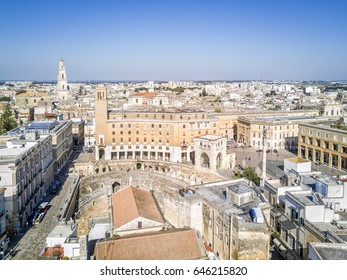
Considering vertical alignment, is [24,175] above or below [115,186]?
above

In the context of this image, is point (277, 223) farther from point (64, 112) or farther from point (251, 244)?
point (64, 112)

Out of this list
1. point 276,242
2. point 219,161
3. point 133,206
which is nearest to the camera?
point 276,242

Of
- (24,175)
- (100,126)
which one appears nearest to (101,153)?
(100,126)

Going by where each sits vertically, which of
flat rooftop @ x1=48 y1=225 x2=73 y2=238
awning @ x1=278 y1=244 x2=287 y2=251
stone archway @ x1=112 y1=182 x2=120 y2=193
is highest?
flat rooftop @ x1=48 y1=225 x2=73 y2=238

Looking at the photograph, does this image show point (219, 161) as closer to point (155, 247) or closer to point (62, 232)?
point (155, 247)

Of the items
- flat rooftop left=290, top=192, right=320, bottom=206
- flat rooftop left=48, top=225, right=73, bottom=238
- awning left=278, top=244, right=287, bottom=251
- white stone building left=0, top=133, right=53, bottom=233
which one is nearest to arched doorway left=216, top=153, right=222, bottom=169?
white stone building left=0, top=133, right=53, bottom=233

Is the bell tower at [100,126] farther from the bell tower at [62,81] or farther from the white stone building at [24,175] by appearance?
the bell tower at [62,81]

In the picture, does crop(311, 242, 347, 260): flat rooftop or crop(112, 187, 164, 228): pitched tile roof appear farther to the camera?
crop(112, 187, 164, 228): pitched tile roof

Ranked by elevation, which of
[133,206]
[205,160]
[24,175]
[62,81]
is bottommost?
[205,160]

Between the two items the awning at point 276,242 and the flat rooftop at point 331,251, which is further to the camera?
the awning at point 276,242

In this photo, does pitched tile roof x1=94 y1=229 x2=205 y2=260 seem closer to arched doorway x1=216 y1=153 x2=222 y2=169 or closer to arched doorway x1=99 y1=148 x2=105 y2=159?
arched doorway x1=216 y1=153 x2=222 y2=169

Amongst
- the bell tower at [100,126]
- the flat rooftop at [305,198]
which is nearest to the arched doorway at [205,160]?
the bell tower at [100,126]

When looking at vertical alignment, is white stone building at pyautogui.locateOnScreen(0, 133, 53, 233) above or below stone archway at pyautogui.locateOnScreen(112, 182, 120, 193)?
above

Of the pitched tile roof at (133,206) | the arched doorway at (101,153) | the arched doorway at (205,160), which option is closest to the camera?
→ the pitched tile roof at (133,206)
